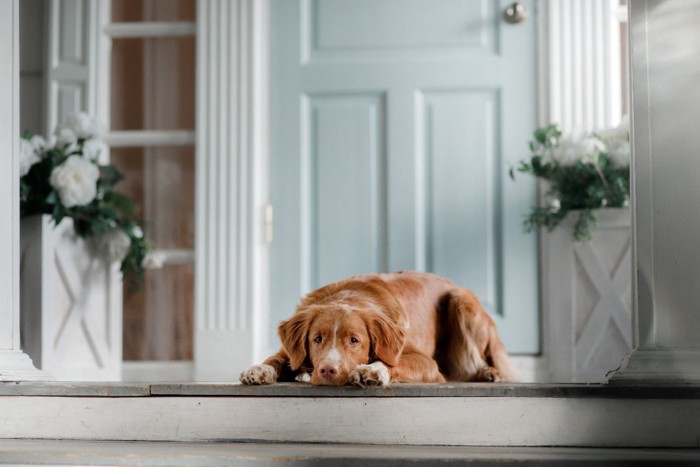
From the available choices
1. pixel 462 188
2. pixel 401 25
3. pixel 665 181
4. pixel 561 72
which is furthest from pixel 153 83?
pixel 665 181

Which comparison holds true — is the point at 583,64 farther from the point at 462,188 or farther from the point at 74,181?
the point at 74,181

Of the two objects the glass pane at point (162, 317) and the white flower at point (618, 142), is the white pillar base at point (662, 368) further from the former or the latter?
the glass pane at point (162, 317)

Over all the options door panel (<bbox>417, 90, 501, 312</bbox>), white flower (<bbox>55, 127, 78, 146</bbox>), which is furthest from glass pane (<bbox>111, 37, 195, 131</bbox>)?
Answer: door panel (<bbox>417, 90, 501, 312</bbox>)

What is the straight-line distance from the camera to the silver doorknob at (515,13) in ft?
11.3

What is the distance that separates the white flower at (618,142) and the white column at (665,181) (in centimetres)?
127

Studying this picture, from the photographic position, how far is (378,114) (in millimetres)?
3543

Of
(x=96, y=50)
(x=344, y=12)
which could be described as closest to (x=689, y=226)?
(x=344, y=12)

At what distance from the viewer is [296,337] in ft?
6.79

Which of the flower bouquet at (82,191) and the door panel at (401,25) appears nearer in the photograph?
the flower bouquet at (82,191)

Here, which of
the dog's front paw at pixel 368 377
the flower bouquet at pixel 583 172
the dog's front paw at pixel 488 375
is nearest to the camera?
the dog's front paw at pixel 368 377

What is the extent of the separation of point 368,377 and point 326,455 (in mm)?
251

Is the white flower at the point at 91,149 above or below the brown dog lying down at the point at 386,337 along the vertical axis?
above

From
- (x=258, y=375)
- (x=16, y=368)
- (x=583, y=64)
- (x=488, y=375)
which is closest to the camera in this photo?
(x=258, y=375)

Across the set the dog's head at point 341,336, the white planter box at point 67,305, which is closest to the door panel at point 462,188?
the white planter box at point 67,305
